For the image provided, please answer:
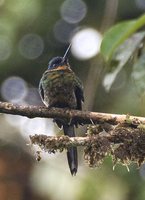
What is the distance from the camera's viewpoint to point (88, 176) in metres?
4.67

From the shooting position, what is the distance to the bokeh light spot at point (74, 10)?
727 cm

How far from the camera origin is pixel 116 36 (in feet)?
5.47

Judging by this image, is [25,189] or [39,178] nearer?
[39,178]

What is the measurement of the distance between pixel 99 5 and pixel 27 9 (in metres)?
1.27

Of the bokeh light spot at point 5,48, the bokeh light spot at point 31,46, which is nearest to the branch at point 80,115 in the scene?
the bokeh light spot at point 5,48

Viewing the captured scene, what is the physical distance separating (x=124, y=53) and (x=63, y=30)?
6063 millimetres

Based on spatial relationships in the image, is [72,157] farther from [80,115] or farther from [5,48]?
[5,48]

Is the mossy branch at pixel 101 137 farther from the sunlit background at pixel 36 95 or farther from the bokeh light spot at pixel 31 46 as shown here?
the bokeh light spot at pixel 31 46

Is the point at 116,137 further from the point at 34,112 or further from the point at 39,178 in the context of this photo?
the point at 39,178

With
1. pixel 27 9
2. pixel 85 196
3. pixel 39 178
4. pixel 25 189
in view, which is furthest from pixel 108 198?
pixel 27 9

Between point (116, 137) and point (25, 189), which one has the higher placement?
point (116, 137)

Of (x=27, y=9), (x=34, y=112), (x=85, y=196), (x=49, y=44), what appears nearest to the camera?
(x=34, y=112)

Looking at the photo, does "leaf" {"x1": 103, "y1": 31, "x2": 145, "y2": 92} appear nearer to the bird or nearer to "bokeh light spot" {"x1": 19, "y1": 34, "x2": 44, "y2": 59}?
the bird

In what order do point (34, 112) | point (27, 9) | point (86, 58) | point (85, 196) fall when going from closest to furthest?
point (34, 112), point (85, 196), point (27, 9), point (86, 58)
